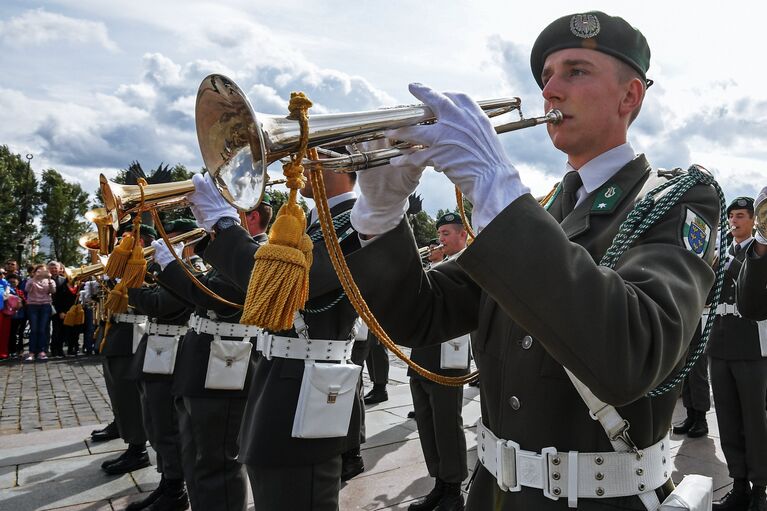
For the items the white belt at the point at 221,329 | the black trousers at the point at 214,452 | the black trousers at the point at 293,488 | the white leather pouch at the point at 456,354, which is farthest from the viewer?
the white leather pouch at the point at 456,354

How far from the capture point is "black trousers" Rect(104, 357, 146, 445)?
18.1ft

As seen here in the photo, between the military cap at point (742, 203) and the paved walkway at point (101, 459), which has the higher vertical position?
the military cap at point (742, 203)

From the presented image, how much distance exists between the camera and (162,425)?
4797 mm

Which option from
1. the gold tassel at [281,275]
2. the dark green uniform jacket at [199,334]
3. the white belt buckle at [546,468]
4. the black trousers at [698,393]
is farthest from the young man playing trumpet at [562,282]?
the black trousers at [698,393]

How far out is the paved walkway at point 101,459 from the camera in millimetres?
4668

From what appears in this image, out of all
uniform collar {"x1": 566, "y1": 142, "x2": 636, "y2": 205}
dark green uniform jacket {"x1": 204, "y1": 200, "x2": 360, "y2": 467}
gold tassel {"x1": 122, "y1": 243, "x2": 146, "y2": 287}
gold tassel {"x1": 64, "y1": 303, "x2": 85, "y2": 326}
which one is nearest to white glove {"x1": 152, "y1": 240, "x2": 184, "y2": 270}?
gold tassel {"x1": 122, "y1": 243, "x2": 146, "y2": 287}

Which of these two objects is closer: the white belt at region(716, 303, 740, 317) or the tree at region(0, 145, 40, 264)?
the white belt at region(716, 303, 740, 317)

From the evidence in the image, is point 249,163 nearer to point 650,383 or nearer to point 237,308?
point 650,383

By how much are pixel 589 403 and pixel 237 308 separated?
293cm

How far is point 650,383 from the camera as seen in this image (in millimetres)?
1277

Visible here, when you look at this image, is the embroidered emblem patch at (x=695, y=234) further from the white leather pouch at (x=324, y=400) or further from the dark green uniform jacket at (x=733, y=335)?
the dark green uniform jacket at (x=733, y=335)

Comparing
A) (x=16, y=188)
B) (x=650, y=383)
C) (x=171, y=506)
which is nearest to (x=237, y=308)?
(x=171, y=506)

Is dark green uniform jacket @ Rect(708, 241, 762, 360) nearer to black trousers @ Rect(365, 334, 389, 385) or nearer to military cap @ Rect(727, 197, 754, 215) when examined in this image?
military cap @ Rect(727, 197, 754, 215)

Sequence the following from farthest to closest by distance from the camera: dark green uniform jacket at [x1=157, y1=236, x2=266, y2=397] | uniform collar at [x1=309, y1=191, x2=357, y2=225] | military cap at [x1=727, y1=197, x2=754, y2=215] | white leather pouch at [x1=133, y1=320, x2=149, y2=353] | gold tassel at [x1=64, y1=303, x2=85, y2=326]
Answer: gold tassel at [x1=64, y1=303, x2=85, y2=326]
white leather pouch at [x1=133, y1=320, x2=149, y2=353]
military cap at [x1=727, y1=197, x2=754, y2=215]
dark green uniform jacket at [x1=157, y1=236, x2=266, y2=397]
uniform collar at [x1=309, y1=191, x2=357, y2=225]
